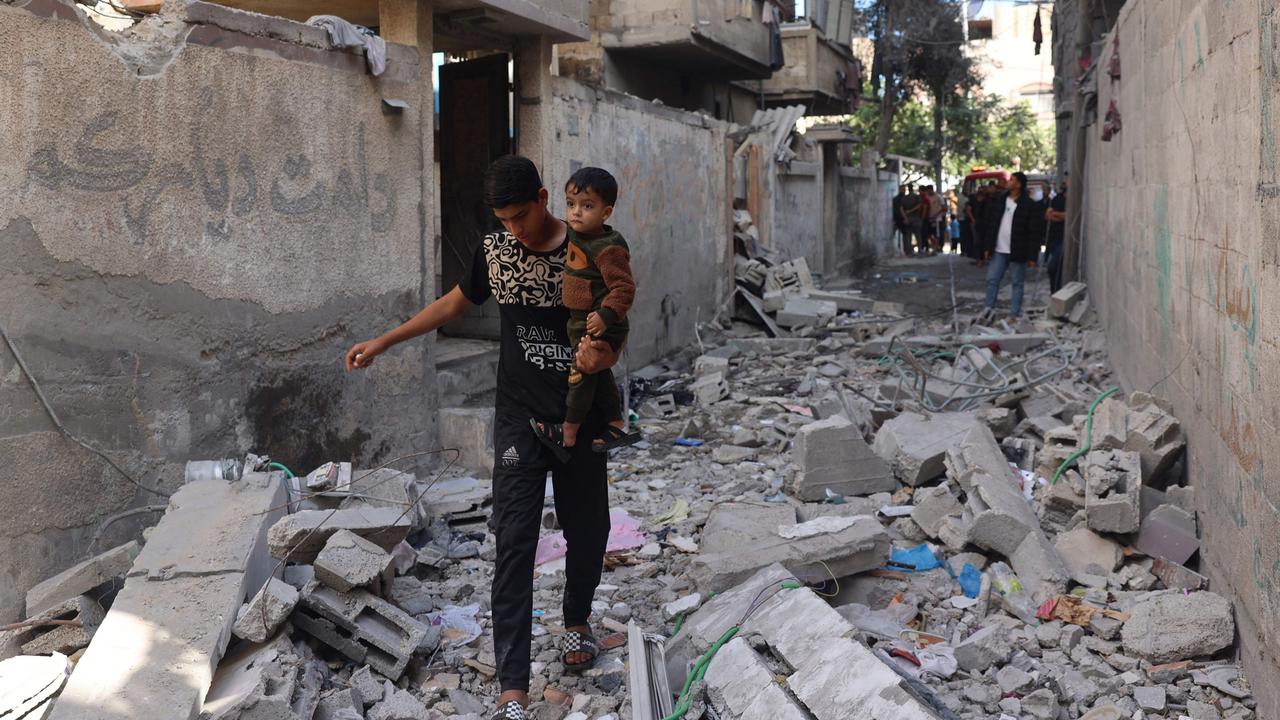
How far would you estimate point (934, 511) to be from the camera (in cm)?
511

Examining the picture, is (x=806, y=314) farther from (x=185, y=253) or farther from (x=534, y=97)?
(x=185, y=253)

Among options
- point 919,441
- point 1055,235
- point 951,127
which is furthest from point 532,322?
point 951,127

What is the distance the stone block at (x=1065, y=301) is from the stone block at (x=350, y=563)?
10.2 meters

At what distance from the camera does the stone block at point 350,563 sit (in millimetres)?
3820

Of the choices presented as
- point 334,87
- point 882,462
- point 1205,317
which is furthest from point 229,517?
point 1205,317

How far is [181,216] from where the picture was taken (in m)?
4.77

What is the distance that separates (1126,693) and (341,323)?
4202 millimetres

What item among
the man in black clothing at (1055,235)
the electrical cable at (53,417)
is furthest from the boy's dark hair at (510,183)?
the man in black clothing at (1055,235)

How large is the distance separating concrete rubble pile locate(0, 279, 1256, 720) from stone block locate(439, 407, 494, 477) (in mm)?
251

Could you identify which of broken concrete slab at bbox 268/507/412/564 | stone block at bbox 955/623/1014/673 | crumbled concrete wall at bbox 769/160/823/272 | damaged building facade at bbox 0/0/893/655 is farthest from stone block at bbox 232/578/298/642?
crumbled concrete wall at bbox 769/160/823/272

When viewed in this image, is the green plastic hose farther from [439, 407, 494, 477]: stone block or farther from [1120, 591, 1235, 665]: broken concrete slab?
[439, 407, 494, 477]: stone block

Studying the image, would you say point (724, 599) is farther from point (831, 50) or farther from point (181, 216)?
point (831, 50)

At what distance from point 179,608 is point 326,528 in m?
0.75

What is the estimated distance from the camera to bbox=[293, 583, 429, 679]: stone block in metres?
3.71
